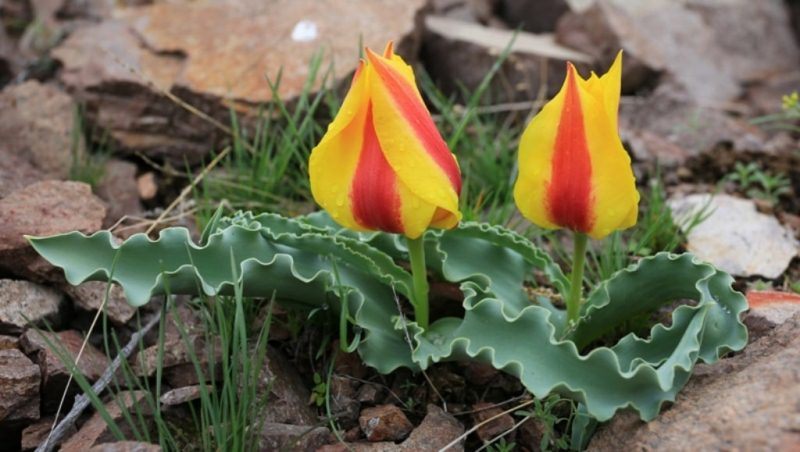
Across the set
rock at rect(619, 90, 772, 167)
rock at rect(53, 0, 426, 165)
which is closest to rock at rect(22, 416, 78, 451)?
rock at rect(53, 0, 426, 165)

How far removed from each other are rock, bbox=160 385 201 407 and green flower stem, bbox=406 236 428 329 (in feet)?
1.50

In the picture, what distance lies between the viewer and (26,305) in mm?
2012

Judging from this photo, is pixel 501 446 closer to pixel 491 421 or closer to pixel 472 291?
pixel 491 421

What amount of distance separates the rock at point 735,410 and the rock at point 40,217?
4.07ft

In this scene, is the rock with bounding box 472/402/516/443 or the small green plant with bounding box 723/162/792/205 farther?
the small green plant with bounding box 723/162/792/205

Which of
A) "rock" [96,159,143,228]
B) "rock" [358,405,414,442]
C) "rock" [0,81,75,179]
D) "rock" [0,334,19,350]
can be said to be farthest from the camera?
"rock" [0,81,75,179]

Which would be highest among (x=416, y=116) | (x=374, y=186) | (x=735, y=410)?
(x=416, y=116)

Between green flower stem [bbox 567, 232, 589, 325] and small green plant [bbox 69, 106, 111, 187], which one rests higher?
green flower stem [bbox 567, 232, 589, 325]

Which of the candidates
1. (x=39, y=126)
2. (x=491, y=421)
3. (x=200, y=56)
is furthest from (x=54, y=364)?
(x=200, y=56)

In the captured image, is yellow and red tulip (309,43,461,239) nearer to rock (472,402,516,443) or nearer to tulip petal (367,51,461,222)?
tulip petal (367,51,461,222)

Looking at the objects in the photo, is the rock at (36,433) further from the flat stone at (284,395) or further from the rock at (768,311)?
the rock at (768,311)

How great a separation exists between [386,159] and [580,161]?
1.03 ft

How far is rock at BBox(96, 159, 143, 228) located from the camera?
267 centimetres

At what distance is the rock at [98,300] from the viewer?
209cm
